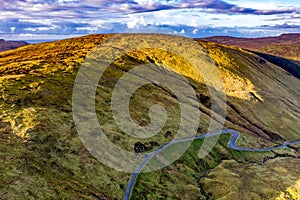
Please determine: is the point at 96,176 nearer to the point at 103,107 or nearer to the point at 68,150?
the point at 68,150

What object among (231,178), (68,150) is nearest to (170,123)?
(231,178)

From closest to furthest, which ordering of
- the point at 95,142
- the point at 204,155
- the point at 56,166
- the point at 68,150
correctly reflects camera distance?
the point at 56,166 < the point at 68,150 < the point at 95,142 < the point at 204,155

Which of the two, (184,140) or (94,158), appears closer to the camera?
(94,158)

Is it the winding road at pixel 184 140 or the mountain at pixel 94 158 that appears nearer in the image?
the mountain at pixel 94 158

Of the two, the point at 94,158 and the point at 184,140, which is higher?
the point at 94,158

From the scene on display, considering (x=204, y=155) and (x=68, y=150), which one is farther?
(x=204, y=155)

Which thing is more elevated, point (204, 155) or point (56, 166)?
point (56, 166)

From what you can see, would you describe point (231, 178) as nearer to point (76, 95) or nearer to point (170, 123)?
point (170, 123)

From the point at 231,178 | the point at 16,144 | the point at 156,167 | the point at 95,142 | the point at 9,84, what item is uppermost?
the point at 9,84

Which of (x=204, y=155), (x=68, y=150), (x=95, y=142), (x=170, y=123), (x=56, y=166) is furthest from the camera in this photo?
(x=170, y=123)

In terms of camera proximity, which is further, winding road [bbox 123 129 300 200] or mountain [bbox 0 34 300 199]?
winding road [bbox 123 129 300 200]
